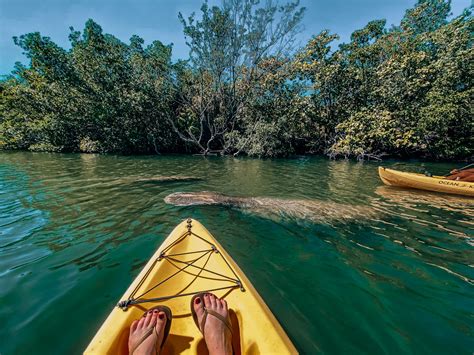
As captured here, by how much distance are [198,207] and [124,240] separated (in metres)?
2.44

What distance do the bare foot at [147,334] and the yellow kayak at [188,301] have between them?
0.10 meters

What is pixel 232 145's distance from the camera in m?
23.5

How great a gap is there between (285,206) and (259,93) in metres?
18.9

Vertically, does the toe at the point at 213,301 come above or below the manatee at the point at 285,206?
above

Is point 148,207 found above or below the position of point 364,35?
below

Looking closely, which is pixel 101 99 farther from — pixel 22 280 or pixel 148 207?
pixel 22 280

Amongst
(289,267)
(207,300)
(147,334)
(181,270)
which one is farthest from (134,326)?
(289,267)

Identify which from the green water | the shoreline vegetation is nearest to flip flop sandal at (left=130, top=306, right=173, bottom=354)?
the green water

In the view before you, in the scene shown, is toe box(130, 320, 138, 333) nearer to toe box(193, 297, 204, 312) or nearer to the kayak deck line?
the kayak deck line

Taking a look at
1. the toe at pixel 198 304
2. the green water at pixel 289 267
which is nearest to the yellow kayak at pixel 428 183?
the green water at pixel 289 267

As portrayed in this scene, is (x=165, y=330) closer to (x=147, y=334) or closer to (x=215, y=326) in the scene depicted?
(x=147, y=334)

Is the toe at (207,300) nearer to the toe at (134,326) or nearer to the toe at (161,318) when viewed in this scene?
the toe at (161,318)

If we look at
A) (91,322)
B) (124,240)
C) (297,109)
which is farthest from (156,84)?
(91,322)

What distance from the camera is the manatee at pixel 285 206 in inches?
243
